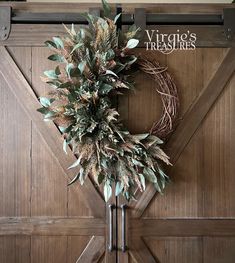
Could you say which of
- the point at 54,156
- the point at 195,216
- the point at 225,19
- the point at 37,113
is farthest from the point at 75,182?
the point at 225,19

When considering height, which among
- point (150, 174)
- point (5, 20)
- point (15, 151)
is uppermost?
point (5, 20)

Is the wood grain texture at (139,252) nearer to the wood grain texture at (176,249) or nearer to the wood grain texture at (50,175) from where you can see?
the wood grain texture at (176,249)

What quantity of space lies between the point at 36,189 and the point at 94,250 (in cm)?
47

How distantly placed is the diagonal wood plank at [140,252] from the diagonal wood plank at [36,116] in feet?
0.91

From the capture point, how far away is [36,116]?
61.1 inches

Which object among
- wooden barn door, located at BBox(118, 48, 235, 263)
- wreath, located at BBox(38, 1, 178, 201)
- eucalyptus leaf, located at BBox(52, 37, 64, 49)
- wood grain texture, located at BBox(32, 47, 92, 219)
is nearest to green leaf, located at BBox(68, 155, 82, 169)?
wreath, located at BBox(38, 1, 178, 201)

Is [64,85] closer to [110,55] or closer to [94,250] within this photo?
[110,55]

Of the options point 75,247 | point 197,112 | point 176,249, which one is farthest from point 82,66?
point 176,249

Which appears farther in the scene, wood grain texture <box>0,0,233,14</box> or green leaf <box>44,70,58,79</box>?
wood grain texture <box>0,0,233,14</box>

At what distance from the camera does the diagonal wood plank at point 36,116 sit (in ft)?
5.08

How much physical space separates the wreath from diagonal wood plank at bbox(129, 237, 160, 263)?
0.28m

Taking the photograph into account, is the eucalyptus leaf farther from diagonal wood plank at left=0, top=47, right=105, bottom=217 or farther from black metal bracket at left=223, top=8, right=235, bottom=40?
black metal bracket at left=223, top=8, right=235, bottom=40

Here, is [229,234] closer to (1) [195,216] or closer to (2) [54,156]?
(1) [195,216]

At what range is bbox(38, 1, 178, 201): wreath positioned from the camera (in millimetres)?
1378
